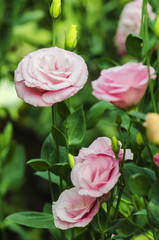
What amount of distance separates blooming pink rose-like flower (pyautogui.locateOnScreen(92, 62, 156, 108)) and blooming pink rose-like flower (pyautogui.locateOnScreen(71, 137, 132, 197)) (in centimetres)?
7

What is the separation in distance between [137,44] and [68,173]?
0.66 feet

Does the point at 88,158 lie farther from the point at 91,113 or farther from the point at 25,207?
the point at 25,207

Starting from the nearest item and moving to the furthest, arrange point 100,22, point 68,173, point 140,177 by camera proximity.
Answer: point 140,177 → point 68,173 → point 100,22

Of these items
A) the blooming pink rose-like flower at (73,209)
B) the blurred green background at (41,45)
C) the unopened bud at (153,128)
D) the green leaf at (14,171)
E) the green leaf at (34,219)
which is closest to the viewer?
the unopened bud at (153,128)

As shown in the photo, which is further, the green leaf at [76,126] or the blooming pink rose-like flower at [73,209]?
the green leaf at [76,126]

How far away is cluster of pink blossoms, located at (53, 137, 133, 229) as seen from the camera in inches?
20.0

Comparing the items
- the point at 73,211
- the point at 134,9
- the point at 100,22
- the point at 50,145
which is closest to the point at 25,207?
the point at 100,22

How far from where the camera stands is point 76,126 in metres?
0.67

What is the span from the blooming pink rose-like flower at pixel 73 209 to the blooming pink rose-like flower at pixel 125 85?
0.38 feet

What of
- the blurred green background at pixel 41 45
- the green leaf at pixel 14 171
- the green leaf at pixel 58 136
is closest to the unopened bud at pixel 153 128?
the green leaf at pixel 58 136

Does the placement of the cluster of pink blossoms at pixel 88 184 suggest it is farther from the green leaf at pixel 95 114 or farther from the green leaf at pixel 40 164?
the green leaf at pixel 95 114

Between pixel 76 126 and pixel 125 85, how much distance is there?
0.62 ft

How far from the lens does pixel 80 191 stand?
501 mm

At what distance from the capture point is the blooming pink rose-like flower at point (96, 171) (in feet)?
1.66
